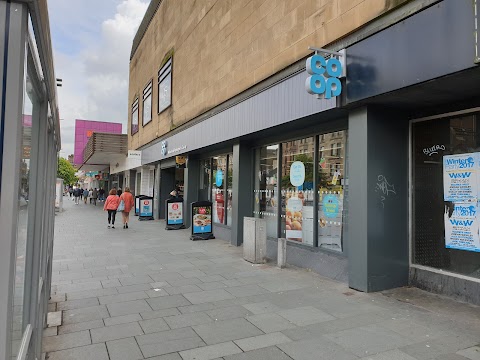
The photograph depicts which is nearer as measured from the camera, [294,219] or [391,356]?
[391,356]

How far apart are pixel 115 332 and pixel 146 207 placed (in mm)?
15213

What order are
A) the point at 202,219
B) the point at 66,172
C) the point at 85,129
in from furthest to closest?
the point at 66,172 < the point at 85,129 < the point at 202,219

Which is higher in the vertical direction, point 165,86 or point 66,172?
point 165,86

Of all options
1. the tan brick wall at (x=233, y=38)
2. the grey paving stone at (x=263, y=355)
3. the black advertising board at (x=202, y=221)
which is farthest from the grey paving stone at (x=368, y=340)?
the black advertising board at (x=202, y=221)

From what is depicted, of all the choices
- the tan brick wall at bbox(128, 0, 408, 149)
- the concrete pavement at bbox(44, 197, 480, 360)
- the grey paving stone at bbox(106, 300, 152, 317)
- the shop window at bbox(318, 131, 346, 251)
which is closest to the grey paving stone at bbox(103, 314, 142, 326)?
the concrete pavement at bbox(44, 197, 480, 360)

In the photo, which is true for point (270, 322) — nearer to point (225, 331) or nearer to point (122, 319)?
point (225, 331)

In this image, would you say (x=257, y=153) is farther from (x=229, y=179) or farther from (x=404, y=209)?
(x=404, y=209)

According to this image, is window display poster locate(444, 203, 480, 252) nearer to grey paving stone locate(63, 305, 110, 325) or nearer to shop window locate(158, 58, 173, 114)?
grey paving stone locate(63, 305, 110, 325)

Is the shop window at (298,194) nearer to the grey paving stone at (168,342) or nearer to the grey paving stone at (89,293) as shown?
the grey paving stone at (89,293)

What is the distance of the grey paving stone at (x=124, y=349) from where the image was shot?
3.72 meters

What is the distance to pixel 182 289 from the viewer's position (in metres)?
6.17

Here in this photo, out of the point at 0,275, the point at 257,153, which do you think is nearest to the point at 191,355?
the point at 0,275

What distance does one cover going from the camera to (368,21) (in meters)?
5.78

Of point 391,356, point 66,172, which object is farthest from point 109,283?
point 66,172
